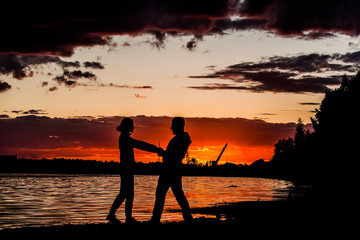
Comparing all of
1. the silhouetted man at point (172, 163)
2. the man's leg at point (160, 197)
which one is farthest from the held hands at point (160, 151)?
the man's leg at point (160, 197)

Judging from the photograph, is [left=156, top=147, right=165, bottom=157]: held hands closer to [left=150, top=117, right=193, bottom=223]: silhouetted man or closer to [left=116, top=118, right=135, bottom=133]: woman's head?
[left=150, top=117, right=193, bottom=223]: silhouetted man

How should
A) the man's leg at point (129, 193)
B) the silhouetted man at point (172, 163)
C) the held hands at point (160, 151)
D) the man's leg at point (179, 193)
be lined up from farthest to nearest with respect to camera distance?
the man's leg at point (129, 193)
the held hands at point (160, 151)
the man's leg at point (179, 193)
the silhouetted man at point (172, 163)

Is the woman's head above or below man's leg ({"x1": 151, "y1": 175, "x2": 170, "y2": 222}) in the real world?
above

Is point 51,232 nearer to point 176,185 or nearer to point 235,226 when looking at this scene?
point 176,185

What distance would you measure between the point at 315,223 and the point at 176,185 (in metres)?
4.51

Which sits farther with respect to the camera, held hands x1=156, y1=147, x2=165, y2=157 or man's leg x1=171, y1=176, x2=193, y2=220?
held hands x1=156, y1=147, x2=165, y2=157

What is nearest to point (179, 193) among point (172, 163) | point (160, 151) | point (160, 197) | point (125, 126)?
point (160, 197)

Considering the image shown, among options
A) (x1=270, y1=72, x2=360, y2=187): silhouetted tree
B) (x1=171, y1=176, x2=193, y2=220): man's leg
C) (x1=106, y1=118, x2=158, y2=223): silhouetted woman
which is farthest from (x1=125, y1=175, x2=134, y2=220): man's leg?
(x1=270, y1=72, x2=360, y2=187): silhouetted tree

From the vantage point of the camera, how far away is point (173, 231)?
10367 mm

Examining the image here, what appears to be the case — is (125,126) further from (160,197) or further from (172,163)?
(160,197)

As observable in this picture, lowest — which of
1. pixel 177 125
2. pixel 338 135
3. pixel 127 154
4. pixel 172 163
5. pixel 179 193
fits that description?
pixel 179 193

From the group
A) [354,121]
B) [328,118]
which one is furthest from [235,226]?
[328,118]

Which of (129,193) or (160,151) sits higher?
(160,151)

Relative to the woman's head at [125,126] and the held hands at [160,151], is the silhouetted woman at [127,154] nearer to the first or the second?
the woman's head at [125,126]
